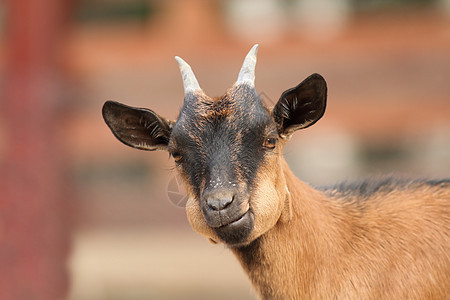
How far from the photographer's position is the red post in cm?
895

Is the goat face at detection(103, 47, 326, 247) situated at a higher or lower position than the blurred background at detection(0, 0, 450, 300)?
higher

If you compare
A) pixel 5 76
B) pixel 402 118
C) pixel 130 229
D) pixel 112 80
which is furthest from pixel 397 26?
pixel 5 76

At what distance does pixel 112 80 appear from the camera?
11188 mm

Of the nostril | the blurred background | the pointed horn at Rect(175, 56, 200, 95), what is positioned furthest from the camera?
the blurred background

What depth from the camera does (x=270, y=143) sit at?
3.82m

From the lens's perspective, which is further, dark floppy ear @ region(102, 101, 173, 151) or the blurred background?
the blurred background

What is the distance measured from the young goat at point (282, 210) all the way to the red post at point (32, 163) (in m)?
5.42

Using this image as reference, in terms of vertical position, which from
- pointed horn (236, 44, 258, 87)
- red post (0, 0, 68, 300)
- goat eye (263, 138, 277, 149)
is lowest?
red post (0, 0, 68, 300)

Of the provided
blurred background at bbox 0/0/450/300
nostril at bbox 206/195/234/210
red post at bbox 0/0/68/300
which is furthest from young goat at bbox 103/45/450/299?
red post at bbox 0/0/68/300

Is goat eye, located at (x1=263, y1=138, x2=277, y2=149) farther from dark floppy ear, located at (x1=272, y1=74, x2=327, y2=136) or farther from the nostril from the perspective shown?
the nostril

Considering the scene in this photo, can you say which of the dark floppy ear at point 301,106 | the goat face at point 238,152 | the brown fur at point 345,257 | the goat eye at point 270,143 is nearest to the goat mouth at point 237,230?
the goat face at point 238,152

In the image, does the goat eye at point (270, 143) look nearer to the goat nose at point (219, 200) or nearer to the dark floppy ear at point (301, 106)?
the dark floppy ear at point (301, 106)

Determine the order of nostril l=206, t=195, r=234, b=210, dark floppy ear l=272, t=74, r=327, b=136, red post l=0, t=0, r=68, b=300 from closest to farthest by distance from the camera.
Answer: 1. nostril l=206, t=195, r=234, b=210
2. dark floppy ear l=272, t=74, r=327, b=136
3. red post l=0, t=0, r=68, b=300

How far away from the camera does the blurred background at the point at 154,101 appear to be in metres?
9.70
